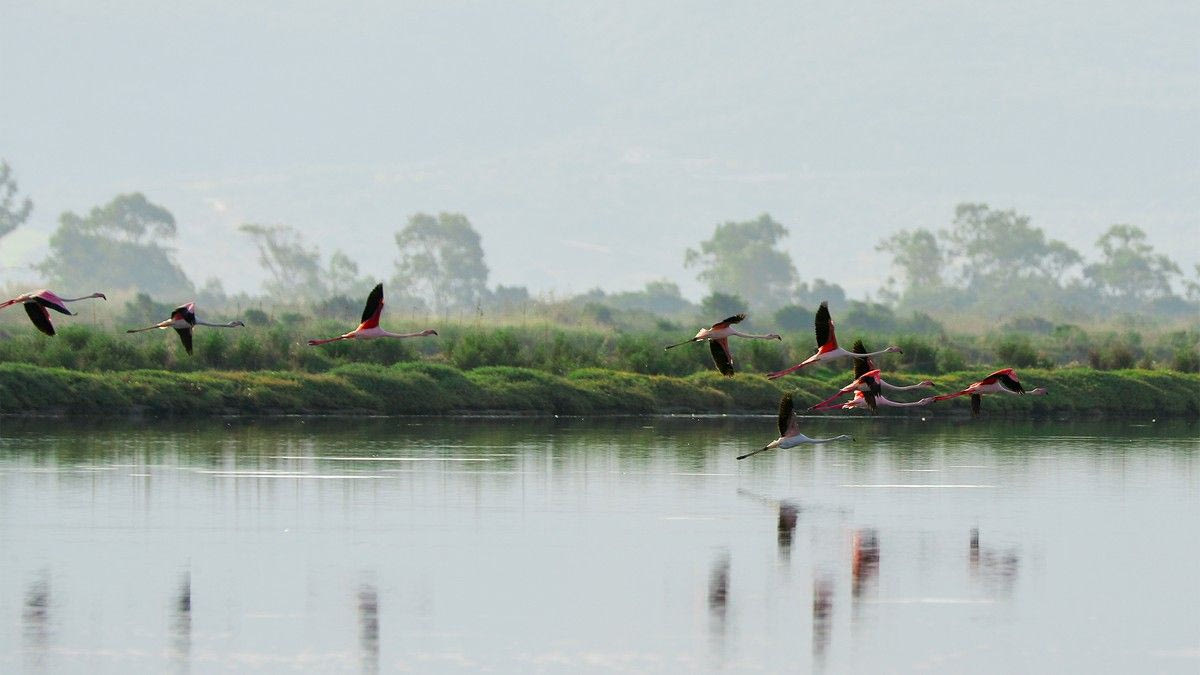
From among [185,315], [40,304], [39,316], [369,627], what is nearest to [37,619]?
[369,627]

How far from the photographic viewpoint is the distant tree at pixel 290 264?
14400 cm

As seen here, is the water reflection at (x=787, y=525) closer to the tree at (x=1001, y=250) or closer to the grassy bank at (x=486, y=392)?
the grassy bank at (x=486, y=392)

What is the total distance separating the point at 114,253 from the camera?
14425cm

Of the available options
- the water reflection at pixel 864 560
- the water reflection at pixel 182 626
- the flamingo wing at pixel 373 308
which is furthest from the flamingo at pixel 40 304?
the water reflection at pixel 864 560

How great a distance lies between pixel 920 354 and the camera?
4866 centimetres

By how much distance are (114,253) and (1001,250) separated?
201 ft

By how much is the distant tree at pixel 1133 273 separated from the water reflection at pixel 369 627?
13659 cm

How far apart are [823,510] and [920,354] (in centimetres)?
2585

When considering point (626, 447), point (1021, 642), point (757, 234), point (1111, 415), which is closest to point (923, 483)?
point (626, 447)

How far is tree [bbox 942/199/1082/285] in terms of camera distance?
497ft

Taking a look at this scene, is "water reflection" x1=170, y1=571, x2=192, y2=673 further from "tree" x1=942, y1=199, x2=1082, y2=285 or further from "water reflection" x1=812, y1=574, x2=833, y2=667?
"tree" x1=942, y1=199, x2=1082, y2=285

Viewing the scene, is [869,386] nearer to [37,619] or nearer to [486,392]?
[37,619]

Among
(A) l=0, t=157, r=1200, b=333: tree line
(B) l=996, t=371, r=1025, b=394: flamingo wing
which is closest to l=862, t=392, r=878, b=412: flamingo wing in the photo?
(B) l=996, t=371, r=1025, b=394: flamingo wing

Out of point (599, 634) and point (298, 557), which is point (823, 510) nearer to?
point (298, 557)
